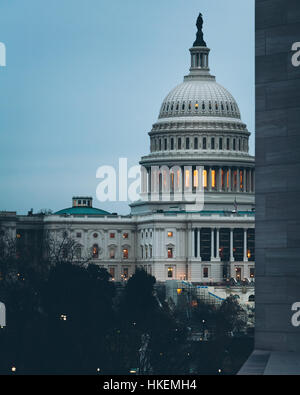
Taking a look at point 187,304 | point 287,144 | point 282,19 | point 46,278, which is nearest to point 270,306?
point 287,144

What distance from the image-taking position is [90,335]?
10662 cm

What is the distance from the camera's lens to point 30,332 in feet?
343

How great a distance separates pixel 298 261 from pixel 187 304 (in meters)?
155

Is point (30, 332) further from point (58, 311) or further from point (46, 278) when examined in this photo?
point (46, 278)

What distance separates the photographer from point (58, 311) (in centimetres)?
11400

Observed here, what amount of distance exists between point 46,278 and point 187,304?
51.5 meters

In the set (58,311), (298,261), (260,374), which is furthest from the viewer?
(58,311)

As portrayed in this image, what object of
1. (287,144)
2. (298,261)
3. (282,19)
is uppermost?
(282,19)

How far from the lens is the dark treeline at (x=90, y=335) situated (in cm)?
9944

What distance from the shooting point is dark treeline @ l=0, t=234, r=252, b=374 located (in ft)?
326
